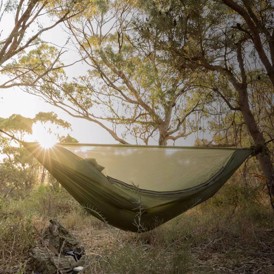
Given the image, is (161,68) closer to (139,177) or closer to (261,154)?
(261,154)

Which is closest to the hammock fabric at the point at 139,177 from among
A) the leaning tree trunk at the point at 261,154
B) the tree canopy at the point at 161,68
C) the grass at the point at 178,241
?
the grass at the point at 178,241

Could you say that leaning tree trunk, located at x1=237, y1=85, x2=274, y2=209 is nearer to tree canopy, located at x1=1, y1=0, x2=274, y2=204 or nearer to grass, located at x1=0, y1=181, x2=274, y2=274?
tree canopy, located at x1=1, y1=0, x2=274, y2=204

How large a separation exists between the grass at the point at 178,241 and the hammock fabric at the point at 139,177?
0.57 ft

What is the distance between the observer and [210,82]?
4273 millimetres

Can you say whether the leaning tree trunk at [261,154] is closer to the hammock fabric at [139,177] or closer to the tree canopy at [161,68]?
the tree canopy at [161,68]

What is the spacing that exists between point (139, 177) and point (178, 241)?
536 millimetres

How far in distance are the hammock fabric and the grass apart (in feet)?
0.57

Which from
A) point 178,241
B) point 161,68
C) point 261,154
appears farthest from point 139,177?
point 161,68

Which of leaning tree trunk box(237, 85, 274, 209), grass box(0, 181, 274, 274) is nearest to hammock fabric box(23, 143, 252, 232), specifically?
grass box(0, 181, 274, 274)

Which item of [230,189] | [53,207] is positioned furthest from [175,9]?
[53,207]

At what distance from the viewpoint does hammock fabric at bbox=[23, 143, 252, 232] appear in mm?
2119

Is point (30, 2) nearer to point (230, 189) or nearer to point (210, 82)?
point (210, 82)

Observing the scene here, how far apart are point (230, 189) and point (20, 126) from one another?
230 inches

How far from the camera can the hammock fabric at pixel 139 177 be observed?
212 cm
